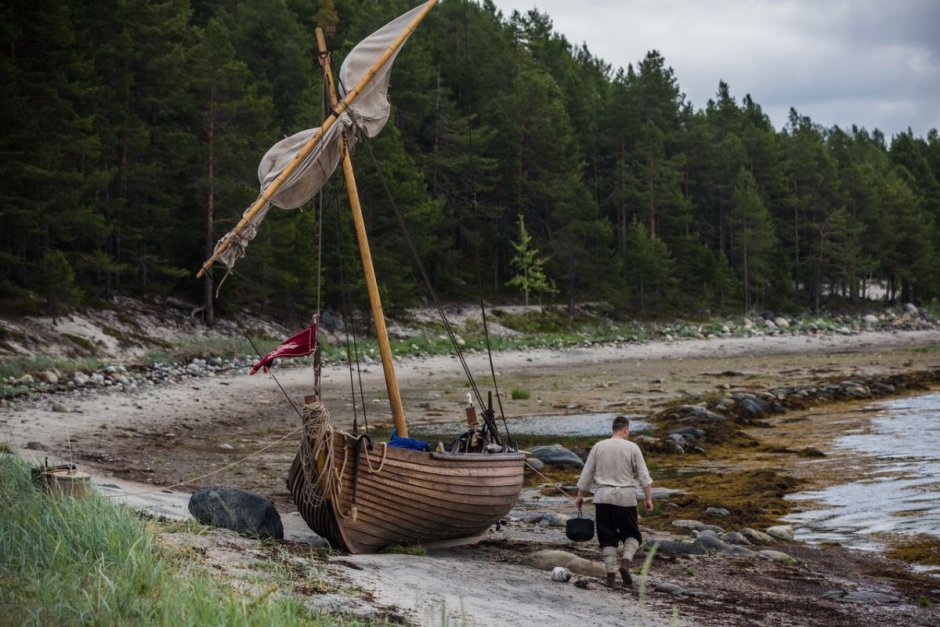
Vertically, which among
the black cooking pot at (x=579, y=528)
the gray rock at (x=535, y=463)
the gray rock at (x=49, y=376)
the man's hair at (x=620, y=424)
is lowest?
the gray rock at (x=535, y=463)

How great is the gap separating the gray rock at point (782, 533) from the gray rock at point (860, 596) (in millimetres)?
2804

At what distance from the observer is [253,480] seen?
1773 centimetres

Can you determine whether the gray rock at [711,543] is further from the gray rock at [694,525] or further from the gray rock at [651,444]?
the gray rock at [651,444]

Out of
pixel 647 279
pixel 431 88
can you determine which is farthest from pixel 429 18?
pixel 647 279

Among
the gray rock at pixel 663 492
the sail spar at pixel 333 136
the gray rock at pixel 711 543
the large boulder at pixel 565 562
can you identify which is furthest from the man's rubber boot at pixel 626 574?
the sail spar at pixel 333 136

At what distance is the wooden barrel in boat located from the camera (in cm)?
1141

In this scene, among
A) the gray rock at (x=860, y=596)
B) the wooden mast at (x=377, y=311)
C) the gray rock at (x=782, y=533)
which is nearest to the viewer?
the gray rock at (x=860, y=596)

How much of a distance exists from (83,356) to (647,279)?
50906 millimetres

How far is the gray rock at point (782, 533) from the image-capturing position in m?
13.6

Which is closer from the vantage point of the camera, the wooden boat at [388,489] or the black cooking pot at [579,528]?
the wooden boat at [388,489]

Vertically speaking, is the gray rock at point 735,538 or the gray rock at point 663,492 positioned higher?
the gray rock at point 735,538

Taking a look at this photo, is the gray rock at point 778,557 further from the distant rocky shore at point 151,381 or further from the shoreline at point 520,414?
the distant rocky shore at point 151,381

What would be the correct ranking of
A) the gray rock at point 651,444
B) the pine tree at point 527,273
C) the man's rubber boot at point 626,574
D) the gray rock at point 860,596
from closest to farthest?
the gray rock at point 860,596, the man's rubber boot at point 626,574, the gray rock at point 651,444, the pine tree at point 527,273

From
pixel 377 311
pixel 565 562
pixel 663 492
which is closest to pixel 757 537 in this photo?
pixel 565 562
